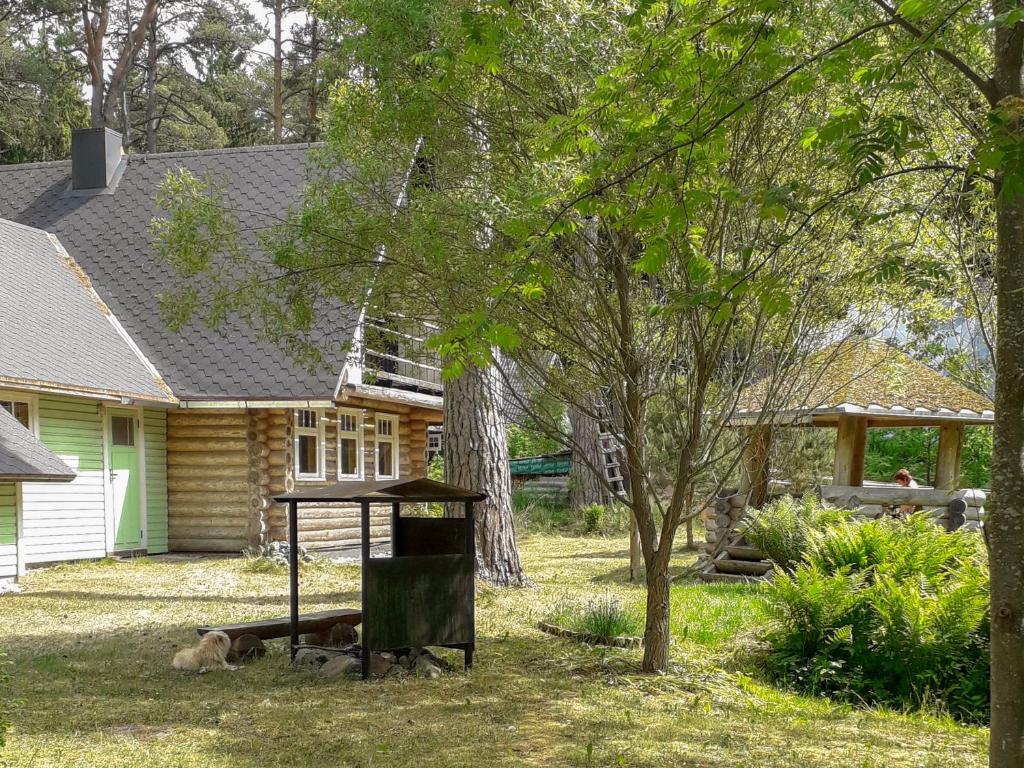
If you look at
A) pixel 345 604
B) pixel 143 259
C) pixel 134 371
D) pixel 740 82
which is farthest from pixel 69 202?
pixel 740 82

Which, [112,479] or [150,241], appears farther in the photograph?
[150,241]

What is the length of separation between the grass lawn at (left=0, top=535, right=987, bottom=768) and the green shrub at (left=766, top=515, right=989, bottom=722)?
1.83 feet

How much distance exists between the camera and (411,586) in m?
8.30

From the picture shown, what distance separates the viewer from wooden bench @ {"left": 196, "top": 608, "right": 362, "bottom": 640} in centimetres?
909

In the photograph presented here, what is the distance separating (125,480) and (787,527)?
34.6ft

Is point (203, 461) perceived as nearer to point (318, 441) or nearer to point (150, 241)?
point (318, 441)

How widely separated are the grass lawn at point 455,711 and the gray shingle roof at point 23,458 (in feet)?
5.90

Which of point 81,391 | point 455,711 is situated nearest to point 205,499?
point 81,391

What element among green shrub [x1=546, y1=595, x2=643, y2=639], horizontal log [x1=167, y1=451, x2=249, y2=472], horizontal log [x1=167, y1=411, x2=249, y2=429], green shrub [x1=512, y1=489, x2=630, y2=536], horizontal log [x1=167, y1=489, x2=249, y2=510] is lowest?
green shrub [x1=512, y1=489, x2=630, y2=536]

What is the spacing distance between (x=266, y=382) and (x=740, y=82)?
44.0 ft

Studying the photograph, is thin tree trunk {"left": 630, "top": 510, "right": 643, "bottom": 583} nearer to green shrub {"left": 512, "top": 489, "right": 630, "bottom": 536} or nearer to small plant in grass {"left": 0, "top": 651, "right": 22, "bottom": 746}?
small plant in grass {"left": 0, "top": 651, "right": 22, "bottom": 746}

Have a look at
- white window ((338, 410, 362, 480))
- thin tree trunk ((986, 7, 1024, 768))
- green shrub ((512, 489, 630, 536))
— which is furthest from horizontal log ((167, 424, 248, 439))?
thin tree trunk ((986, 7, 1024, 768))

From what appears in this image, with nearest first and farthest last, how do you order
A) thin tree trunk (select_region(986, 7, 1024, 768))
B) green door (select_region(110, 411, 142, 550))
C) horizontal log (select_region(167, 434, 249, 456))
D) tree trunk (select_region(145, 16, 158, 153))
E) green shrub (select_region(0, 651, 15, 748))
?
1. thin tree trunk (select_region(986, 7, 1024, 768))
2. green shrub (select_region(0, 651, 15, 748))
3. green door (select_region(110, 411, 142, 550))
4. horizontal log (select_region(167, 434, 249, 456))
5. tree trunk (select_region(145, 16, 158, 153))

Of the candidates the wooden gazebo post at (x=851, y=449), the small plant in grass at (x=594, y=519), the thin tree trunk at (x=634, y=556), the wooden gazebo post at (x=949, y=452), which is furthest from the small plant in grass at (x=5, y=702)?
the small plant in grass at (x=594, y=519)
